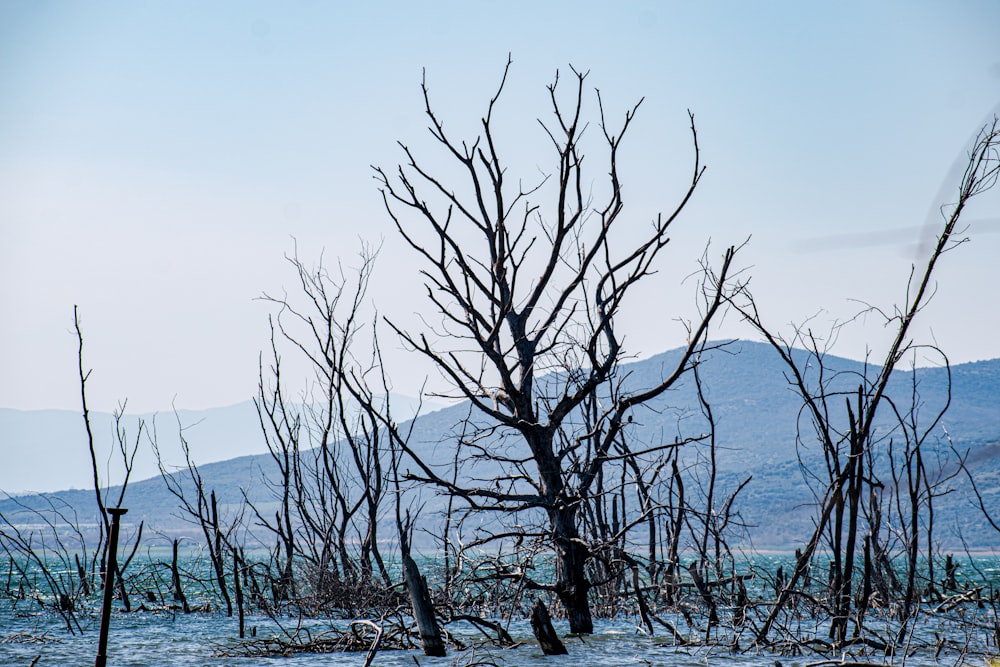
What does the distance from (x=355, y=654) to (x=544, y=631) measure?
2906 mm

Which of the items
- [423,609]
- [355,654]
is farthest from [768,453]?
[423,609]

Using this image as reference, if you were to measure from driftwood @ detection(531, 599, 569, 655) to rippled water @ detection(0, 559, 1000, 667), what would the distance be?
0.10m

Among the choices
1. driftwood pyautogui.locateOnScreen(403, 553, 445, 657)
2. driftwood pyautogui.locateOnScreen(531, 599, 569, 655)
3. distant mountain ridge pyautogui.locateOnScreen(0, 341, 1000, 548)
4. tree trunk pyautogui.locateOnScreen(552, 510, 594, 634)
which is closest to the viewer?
driftwood pyautogui.locateOnScreen(403, 553, 445, 657)

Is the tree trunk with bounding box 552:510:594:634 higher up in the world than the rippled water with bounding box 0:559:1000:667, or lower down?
higher up

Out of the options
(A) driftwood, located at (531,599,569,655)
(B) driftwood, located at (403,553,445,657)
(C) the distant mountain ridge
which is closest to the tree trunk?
(A) driftwood, located at (531,599,569,655)

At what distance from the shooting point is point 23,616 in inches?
714

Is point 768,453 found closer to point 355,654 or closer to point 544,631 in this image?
point 355,654

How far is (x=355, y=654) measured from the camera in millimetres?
12273

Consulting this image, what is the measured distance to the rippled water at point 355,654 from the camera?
11.1 m

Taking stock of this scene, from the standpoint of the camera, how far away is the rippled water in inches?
439

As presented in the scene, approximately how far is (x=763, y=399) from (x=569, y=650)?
192230 millimetres

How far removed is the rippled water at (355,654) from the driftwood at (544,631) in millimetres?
102

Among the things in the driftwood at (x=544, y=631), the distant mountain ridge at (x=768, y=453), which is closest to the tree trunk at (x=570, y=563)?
the driftwood at (x=544, y=631)

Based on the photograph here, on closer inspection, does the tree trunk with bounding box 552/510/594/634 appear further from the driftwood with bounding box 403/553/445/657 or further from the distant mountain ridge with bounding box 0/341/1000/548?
the distant mountain ridge with bounding box 0/341/1000/548
